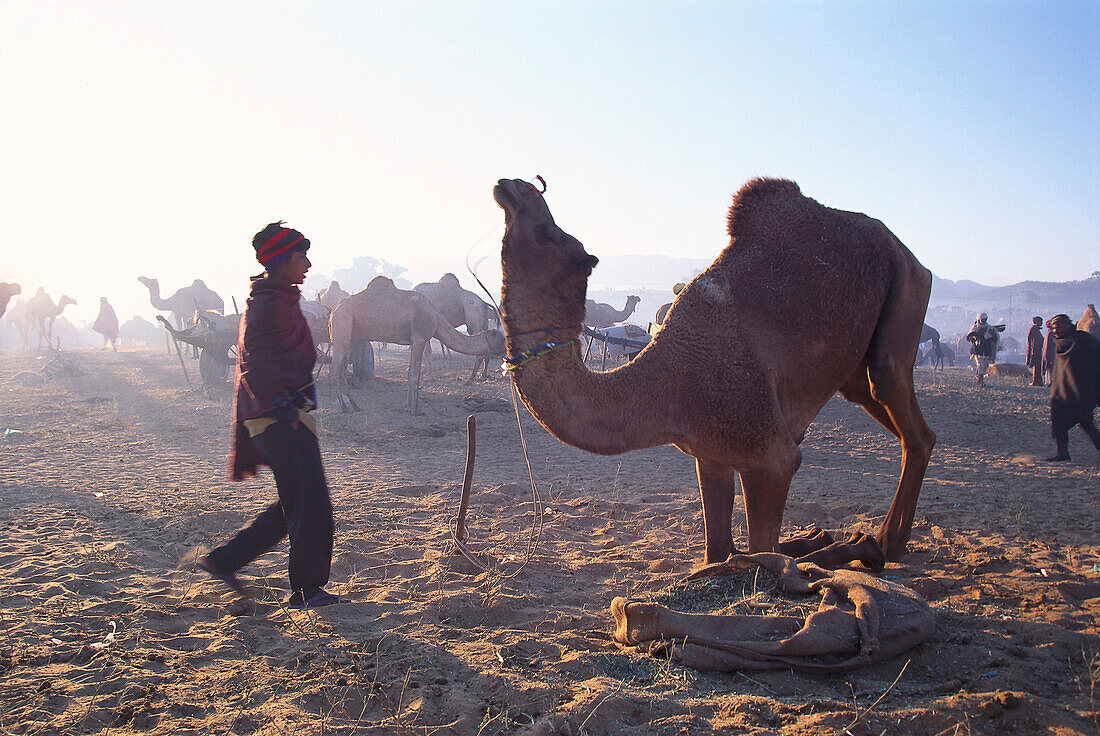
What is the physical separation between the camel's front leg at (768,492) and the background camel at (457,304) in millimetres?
20230

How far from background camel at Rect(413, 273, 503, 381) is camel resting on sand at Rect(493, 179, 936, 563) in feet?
64.5

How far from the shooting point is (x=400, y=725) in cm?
266

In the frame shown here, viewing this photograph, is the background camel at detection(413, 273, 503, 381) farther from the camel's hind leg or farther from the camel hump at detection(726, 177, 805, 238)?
the camel's hind leg

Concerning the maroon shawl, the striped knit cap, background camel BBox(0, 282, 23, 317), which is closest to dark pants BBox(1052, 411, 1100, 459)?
the maroon shawl

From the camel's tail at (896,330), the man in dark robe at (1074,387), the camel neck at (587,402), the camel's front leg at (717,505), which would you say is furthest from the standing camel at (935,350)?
the camel neck at (587,402)

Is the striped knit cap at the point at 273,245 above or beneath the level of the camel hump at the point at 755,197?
beneath

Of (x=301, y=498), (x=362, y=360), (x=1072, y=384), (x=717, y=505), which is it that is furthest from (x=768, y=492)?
(x=362, y=360)

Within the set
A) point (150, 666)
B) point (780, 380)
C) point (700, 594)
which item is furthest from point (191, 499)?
point (780, 380)

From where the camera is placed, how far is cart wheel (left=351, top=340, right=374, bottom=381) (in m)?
18.7

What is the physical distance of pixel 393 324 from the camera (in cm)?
1588

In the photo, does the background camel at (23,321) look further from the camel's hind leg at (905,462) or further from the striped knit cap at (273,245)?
the camel's hind leg at (905,462)

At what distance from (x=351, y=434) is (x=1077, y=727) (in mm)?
11024

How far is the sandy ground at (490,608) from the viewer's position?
271 cm

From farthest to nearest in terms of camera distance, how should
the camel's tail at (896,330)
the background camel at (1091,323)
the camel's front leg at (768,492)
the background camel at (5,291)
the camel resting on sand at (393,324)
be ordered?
the background camel at (5,291), the background camel at (1091,323), the camel resting on sand at (393,324), the camel's tail at (896,330), the camel's front leg at (768,492)
